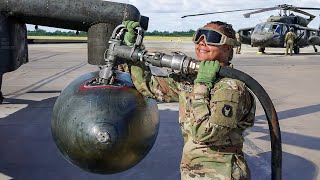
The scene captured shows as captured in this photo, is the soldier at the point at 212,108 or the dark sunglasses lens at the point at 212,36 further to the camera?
A: the dark sunglasses lens at the point at 212,36

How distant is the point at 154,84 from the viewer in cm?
320

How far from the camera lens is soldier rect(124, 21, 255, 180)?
2539mm

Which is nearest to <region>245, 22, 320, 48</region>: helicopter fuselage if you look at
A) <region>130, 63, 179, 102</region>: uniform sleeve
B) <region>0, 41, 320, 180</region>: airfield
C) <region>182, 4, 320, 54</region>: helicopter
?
<region>182, 4, 320, 54</region>: helicopter

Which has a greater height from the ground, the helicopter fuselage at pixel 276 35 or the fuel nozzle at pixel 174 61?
the fuel nozzle at pixel 174 61

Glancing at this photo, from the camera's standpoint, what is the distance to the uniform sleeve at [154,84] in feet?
10.3

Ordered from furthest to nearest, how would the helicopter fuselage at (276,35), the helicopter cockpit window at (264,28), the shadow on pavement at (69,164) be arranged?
the helicopter cockpit window at (264,28), the helicopter fuselage at (276,35), the shadow on pavement at (69,164)

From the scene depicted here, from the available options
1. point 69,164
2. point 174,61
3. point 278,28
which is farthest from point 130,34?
point 278,28

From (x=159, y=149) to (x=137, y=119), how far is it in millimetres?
2854

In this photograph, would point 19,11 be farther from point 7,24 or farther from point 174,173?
point 174,173

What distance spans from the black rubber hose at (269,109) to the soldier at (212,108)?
0.14 feet

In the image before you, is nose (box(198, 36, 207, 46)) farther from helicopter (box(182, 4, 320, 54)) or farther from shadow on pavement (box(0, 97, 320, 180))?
helicopter (box(182, 4, 320, 54))

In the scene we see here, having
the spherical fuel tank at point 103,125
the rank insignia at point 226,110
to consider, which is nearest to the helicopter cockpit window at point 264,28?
the spherical fuel tank at point 103,125

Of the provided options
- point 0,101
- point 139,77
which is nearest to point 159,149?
point 139,77

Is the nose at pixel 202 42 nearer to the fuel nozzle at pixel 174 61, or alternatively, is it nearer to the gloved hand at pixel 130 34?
the fuel nozzle at pixel 174 61
